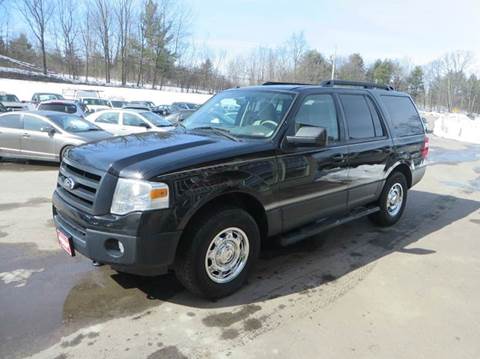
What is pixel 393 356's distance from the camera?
3006 millimetres

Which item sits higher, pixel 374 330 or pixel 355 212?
pixel 355 212

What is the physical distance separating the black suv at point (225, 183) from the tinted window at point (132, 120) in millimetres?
Result: 8865

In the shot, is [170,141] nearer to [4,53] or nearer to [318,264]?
[318,264]

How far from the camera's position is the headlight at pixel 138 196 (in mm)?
3094

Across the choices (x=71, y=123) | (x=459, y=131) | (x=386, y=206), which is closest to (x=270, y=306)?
(x=386, y=206)

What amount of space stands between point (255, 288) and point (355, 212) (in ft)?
6.76

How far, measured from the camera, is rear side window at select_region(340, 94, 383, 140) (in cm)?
498

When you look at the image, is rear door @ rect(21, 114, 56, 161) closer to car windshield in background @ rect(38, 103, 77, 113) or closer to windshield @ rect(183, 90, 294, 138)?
windshield @ rect(183, 90, 294, 138)

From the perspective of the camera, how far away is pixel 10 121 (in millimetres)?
10523

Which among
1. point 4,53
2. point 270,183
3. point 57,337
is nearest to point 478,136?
point 270,183

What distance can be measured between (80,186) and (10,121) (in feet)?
28.0

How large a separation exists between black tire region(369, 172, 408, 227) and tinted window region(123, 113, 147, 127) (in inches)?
369

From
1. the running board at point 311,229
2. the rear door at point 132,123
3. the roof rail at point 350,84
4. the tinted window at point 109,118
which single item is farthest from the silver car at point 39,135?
the running board at point 311,229

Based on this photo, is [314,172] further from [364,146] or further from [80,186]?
[80,186]
